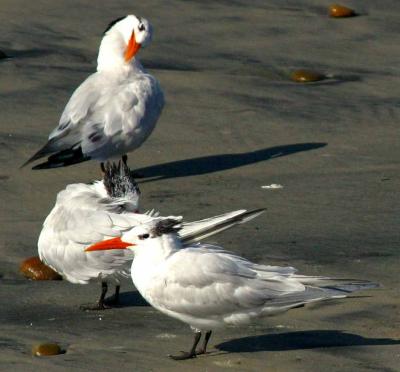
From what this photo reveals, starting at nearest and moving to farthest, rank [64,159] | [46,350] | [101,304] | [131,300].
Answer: [46,350], [101,304], [131,300], [64,159]

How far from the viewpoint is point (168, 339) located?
17.1 feet

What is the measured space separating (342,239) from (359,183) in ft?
3.61

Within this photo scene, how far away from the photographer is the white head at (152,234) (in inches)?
201

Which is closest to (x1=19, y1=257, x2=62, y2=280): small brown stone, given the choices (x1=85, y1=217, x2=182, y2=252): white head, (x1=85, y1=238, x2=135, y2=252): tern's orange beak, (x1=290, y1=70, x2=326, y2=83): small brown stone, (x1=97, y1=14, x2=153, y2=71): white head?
(x1=85, y1=238, x2=135, y2=252): tern's orange beak

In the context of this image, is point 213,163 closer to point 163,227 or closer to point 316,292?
point 163,227

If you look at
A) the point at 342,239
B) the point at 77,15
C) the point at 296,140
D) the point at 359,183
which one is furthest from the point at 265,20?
the point at 342,239

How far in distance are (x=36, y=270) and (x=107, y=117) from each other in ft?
7.19

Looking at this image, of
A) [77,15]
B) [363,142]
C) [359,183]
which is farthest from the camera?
[77,15]

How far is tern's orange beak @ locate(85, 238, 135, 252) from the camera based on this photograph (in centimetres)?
518

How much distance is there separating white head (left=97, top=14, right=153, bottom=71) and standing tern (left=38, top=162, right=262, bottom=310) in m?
2.60

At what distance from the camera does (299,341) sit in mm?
5074

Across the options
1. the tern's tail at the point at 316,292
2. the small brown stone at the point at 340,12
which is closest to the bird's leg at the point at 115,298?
the tern's tail at the point at 316,292

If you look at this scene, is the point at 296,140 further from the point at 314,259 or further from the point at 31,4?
the point at 31,4

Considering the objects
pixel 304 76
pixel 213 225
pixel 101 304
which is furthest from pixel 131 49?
pixel 213 225
